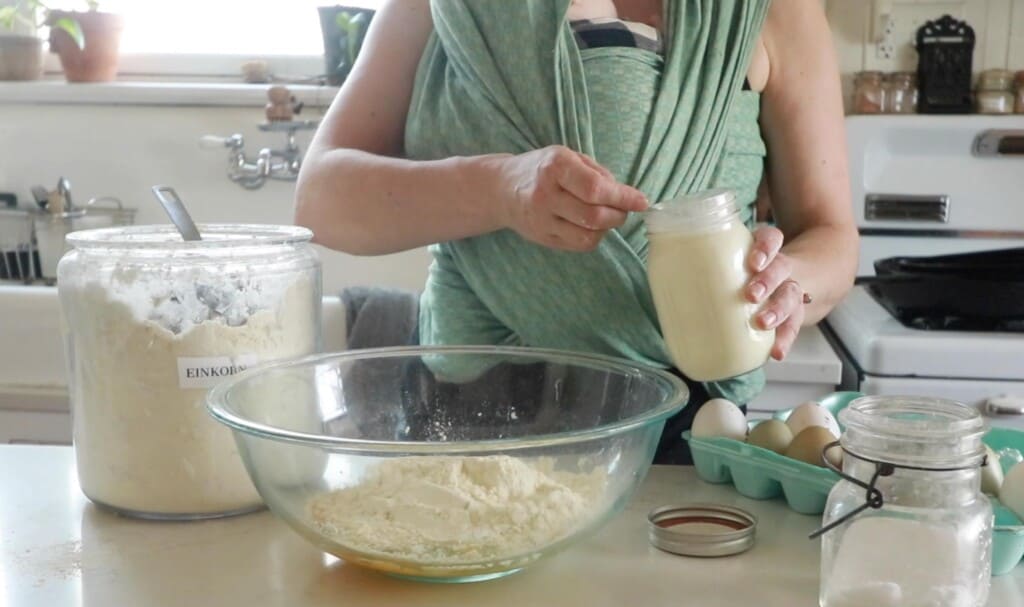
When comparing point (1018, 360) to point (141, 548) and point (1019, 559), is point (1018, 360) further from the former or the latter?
point (141, 548)

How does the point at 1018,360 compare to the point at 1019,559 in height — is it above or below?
below

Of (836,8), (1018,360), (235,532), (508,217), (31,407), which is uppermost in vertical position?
(836,8)

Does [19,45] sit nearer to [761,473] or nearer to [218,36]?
[218,36]

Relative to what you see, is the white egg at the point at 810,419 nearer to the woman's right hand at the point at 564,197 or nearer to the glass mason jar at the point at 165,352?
the woman's right hand at the point at 564,197

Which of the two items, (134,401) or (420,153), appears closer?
(134,401)

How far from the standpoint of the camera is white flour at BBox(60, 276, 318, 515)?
2.30 feet

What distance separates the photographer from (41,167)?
2.16 meters

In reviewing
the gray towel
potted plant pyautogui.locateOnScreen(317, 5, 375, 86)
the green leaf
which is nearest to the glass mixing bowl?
the gray towel

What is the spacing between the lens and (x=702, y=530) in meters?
0.71

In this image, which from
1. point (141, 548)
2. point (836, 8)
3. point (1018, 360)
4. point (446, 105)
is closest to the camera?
point (141, 548)

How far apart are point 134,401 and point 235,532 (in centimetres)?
11

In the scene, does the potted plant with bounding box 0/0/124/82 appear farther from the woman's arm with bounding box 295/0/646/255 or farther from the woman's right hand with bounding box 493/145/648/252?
the woman's right hand with bounding box 493/145/648/252

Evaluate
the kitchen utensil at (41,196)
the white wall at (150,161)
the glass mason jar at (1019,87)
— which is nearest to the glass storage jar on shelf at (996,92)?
the glass mason jar at (1019,87)

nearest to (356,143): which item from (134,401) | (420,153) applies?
(420,153)
